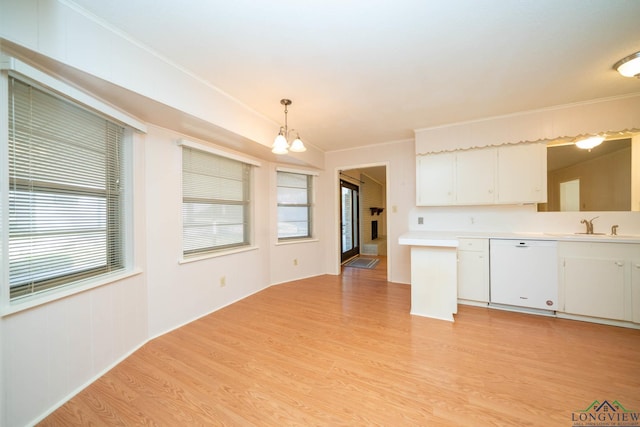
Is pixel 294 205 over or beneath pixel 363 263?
over

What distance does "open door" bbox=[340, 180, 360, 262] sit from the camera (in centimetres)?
597

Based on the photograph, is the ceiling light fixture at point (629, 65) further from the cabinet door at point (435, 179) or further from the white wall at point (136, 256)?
the white wall at point (136, 256)

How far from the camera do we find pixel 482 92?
2.37 metres

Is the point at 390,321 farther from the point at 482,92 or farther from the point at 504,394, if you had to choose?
the point at 482,92

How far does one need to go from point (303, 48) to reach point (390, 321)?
2769 mm

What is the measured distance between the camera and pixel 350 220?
6.36 metres

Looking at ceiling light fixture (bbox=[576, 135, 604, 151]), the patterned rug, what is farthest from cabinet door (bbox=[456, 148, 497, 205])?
the patterned rug

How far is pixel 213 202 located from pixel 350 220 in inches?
161

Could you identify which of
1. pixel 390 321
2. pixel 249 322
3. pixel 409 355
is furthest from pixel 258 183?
pixel 409 355

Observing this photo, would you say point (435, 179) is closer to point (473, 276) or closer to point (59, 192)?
point (473, 276)

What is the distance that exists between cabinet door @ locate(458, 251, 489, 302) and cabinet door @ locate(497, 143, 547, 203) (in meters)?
0.85

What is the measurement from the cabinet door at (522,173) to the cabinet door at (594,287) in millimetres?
826

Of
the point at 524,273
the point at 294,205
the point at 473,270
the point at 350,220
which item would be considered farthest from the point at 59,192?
the point at 350,220

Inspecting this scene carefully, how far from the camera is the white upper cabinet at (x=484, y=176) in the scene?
286 centimetres
